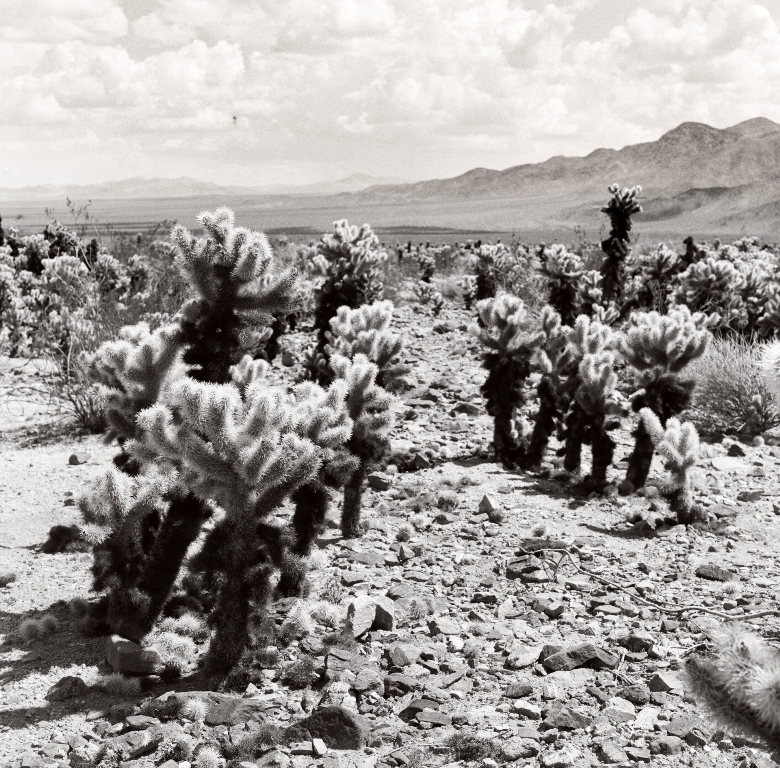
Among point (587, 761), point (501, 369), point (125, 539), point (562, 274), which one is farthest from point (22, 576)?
point (562, 274)

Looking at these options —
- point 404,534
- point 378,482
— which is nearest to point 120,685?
point 404,534

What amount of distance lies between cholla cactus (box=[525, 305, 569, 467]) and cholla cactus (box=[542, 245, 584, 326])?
4479 mm

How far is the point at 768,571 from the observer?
579cm

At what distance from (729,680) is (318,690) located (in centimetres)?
232

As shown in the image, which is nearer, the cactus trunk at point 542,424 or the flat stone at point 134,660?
the flat stone at point 134,660

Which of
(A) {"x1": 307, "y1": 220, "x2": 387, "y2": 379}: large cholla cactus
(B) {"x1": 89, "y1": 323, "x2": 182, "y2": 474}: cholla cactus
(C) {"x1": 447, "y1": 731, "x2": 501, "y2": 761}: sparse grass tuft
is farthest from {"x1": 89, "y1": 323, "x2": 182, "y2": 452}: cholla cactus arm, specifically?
(A) {"x1": 307, "y1": 220, "x2": 387, "y2": 379}: large cholla cactus

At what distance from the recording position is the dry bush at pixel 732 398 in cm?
976

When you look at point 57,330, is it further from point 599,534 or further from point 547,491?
point 599,534

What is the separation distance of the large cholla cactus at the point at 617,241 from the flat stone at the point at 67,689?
10.6 metres

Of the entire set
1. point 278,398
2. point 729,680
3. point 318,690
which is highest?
point 278,398

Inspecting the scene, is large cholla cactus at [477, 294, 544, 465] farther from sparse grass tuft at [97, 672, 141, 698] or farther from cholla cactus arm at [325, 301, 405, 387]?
sparse grass tuft at [97, 672, 141, 698]

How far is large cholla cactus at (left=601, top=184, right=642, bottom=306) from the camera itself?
533 inches

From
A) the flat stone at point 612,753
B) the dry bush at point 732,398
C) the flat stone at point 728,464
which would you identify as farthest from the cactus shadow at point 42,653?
the dry bush at point 732,398

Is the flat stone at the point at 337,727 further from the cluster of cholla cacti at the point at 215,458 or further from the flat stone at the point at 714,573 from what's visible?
the flat stone at the point at 714,573
